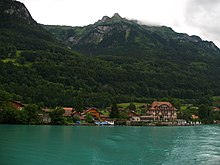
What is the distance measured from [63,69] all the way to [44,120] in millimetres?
85097

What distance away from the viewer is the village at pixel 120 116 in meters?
108

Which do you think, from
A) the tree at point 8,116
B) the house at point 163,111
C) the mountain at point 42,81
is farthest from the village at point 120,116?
the mountain at point 42,81

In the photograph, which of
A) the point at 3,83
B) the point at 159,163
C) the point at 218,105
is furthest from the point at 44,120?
the point at 218,105

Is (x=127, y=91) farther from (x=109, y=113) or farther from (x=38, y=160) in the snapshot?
(x=38, y=160)

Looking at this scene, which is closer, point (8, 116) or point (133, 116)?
point (8, 116)

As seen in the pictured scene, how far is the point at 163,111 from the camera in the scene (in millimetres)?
153375

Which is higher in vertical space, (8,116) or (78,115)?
(78,115)

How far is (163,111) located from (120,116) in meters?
31.0

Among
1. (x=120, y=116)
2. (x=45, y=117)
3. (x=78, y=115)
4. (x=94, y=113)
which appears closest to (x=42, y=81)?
(x=94, y=113)

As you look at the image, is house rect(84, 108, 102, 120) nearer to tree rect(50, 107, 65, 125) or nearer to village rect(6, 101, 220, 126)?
village rect(6, 101, 220, 126)

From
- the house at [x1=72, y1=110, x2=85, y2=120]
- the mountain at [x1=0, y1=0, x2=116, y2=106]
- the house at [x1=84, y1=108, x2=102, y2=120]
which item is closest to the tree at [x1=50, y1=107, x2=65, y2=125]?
the house at [x1=72, y1=110, x2=85, y2=120]

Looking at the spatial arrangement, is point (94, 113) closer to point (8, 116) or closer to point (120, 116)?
point (120, 116)

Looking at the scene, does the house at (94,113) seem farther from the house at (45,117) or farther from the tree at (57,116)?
the tree at (57,116)

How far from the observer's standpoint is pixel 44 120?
10625cm
